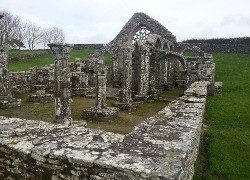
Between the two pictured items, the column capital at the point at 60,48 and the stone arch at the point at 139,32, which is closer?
the column capital at the point at 60,48

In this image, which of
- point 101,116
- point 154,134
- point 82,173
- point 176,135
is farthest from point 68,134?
point 101,116

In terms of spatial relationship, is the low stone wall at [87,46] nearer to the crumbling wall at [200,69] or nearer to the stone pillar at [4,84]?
the crumbling wall at [200,69]

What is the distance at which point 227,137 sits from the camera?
7238mm

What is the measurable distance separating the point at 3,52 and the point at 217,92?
44.6 ft

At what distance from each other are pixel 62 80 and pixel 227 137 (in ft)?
20.9

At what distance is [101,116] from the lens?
11180mm

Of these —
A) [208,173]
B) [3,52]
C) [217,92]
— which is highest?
[3,52]

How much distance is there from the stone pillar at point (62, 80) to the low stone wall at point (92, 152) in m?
4.80

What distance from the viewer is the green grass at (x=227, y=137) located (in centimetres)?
513

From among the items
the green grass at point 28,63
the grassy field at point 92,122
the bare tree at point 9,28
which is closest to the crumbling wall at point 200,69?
the grassy field at point 92,122

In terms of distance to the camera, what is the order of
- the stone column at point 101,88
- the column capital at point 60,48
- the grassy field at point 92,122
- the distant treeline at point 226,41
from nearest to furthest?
the column capital at point 60,48 → the grassy field at point 92,122 → the stone column at point 101,88 → the distant treeline at point 226,41

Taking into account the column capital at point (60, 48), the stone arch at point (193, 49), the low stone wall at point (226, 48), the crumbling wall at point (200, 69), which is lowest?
the crumbling wall at point (200, 69)

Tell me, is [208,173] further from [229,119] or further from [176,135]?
[229,119]

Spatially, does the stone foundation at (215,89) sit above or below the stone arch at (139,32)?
below
